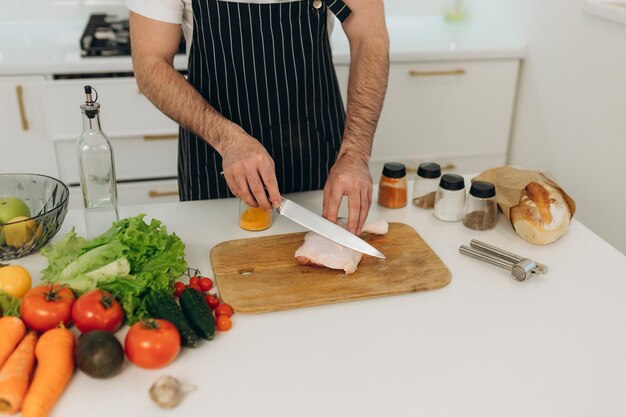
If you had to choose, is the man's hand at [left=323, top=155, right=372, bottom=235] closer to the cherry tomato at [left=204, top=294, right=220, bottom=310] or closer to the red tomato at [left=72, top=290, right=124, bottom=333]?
the cherry tomato at [left=204, top=294, right=220, bottom=310]

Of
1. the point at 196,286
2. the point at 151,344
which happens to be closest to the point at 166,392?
the point at 151,344

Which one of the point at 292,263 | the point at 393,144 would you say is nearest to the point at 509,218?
the point at 292,263

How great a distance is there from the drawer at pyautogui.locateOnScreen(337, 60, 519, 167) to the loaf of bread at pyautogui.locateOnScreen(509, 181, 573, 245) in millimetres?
1187

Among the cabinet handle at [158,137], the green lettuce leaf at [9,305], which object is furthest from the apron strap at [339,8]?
the cabinet handle at [158,137]

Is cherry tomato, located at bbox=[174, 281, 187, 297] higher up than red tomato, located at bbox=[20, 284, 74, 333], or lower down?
lower down

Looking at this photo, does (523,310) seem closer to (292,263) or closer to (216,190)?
(292,263)

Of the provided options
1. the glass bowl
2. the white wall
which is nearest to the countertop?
the white wall

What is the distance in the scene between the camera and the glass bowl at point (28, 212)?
1.22 metres

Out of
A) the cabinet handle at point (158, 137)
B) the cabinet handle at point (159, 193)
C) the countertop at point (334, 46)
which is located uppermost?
the countertop at point (334, 46)

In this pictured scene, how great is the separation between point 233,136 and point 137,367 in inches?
19.9

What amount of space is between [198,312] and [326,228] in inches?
12.5

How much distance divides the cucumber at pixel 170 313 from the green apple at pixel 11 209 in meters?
0.34

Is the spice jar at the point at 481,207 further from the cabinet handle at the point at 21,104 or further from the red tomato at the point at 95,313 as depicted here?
the cabinet handle at the point at 21,104

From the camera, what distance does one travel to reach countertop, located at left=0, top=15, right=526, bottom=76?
225 centimetres
